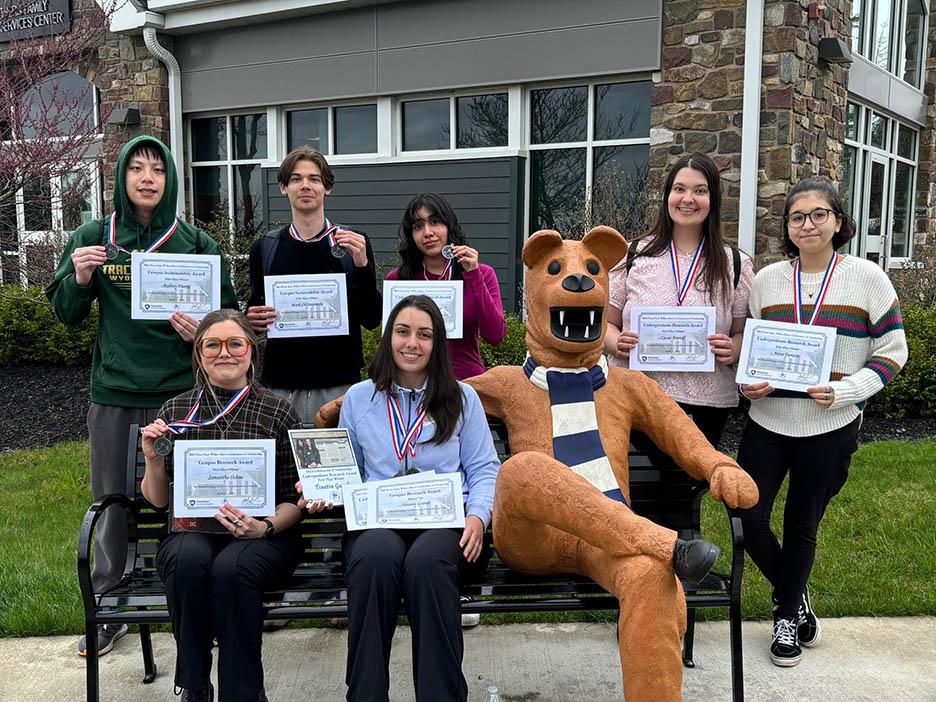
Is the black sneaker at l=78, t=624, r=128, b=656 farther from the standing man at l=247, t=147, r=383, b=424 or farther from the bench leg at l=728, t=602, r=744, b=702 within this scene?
the bench leg at l=728, t=602, r=744, b=702

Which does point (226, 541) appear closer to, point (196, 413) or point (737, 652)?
point (196, 413)

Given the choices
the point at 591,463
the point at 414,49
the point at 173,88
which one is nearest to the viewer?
the point at 591,463

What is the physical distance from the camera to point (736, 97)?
800cm

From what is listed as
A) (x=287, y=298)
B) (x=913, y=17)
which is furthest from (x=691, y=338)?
(x=913, y=17)

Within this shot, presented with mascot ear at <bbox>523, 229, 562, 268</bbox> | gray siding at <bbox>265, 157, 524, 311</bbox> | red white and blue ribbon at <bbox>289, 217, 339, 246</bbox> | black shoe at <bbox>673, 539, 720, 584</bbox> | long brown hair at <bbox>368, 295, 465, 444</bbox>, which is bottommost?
black shoe at <bbox>673, 539, 720, 584</bbox>

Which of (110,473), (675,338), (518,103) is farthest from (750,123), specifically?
(110,473)

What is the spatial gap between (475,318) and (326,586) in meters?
1.30

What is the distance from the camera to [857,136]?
10.6 meters

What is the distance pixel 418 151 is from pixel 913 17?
840 cm

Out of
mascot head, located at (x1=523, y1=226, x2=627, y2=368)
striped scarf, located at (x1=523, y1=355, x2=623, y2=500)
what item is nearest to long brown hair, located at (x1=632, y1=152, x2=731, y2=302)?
mascot head, located at (x1=523, y1=226, x2=627, y2=368)

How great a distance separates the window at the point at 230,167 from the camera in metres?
11.3

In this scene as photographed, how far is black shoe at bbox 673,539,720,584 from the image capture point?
7.86ft

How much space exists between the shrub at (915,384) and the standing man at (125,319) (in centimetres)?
606

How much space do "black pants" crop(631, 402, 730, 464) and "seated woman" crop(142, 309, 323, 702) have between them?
4.60ft
